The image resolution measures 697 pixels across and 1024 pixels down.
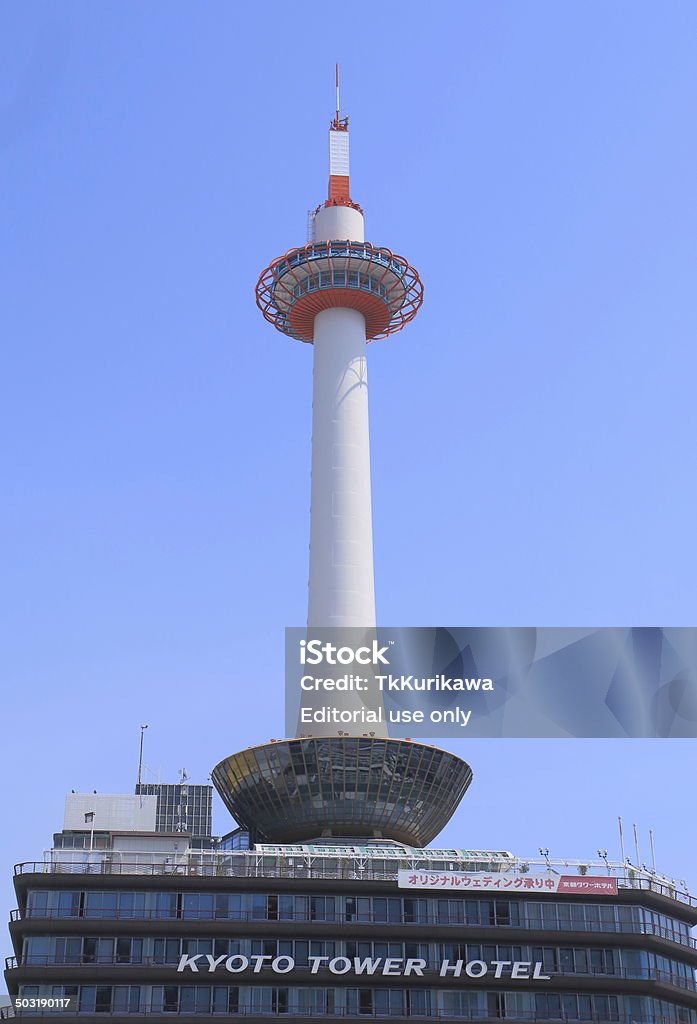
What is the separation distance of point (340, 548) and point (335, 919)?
4093 centimetres

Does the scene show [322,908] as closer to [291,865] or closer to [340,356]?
[291,865]

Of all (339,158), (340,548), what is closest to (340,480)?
(340,548)

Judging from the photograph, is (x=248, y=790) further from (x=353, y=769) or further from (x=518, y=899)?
(x=518, y=899)

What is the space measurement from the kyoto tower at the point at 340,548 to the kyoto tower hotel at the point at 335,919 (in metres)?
0.27

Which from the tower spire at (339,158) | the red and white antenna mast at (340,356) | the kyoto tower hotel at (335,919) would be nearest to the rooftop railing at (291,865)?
the kyoto tower hotel at (335,919)

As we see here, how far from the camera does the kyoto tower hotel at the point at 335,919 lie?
11050cm

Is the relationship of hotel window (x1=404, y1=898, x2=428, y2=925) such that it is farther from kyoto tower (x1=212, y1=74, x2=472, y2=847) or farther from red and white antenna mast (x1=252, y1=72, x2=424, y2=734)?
red and white antenna mast (x1=252, y1=72, x2=424, y2=734)

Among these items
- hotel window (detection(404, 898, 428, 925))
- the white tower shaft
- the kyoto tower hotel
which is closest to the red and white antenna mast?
the white tower shaft

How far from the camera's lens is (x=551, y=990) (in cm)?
11419

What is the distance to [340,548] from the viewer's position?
14450 cm

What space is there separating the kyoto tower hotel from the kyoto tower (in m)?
0.27

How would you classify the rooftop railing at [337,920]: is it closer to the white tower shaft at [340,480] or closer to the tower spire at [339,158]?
the white tower shaft at [340,480]

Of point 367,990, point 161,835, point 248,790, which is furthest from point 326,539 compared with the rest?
point 367,990

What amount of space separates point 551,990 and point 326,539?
1950 inches
